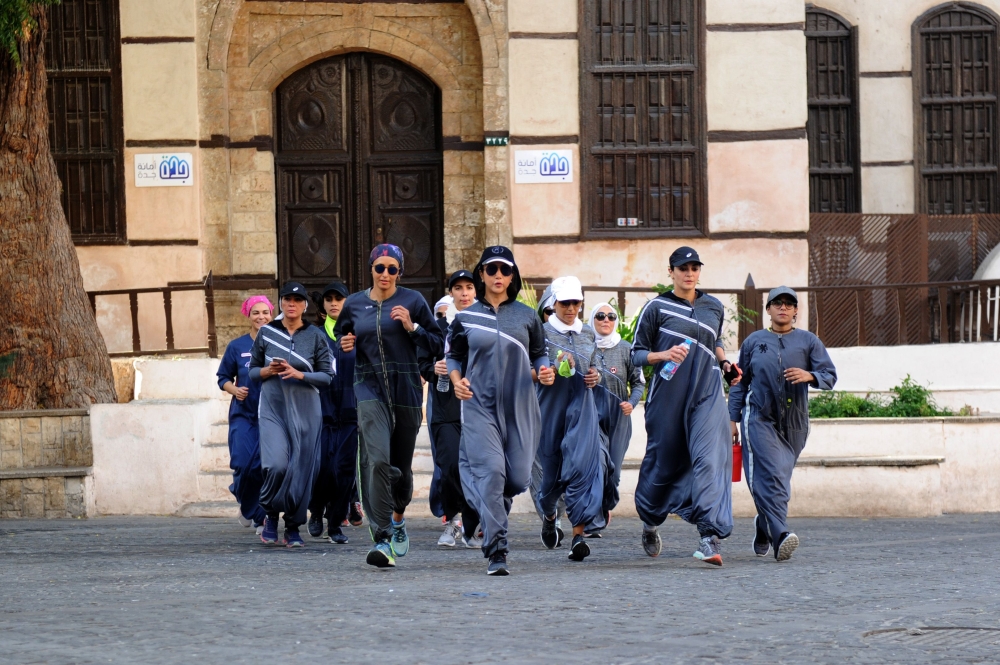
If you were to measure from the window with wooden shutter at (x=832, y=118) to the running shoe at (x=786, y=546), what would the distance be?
980cm

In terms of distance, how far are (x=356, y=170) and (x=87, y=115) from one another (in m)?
2.91

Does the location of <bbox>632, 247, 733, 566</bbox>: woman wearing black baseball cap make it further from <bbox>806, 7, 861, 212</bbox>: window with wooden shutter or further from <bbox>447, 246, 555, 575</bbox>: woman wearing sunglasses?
<bbox>806, 7, 861, 212</bbox>: window with wooden shutter

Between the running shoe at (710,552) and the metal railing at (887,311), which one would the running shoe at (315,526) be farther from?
the metal railing at (887,311)

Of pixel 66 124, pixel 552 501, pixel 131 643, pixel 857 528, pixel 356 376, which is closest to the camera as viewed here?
pixel 131 643

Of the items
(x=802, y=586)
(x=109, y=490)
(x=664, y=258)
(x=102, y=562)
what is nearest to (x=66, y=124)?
(x=109, y=490)

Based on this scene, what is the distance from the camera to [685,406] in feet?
29.6

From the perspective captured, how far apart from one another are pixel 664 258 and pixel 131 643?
10779 mm

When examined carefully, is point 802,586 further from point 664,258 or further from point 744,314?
point 664,258

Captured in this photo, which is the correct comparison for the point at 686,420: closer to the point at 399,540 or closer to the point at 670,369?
the point at 670,369

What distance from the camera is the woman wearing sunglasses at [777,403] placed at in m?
9.20

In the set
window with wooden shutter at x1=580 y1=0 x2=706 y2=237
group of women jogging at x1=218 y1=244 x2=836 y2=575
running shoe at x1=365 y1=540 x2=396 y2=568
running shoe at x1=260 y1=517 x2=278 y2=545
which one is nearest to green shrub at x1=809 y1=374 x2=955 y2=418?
group of women jogging at x1=218 y1=244 x2=836 y2=575

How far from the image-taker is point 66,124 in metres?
16.1

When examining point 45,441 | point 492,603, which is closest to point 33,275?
point 45,441

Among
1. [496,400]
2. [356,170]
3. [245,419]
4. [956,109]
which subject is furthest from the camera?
[956,109]
